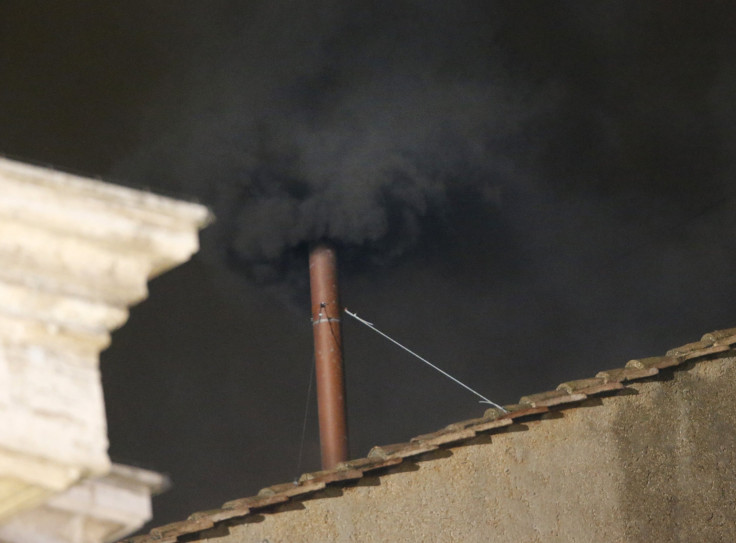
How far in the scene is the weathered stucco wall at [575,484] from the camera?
6.62 m

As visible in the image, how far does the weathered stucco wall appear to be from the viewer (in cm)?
662

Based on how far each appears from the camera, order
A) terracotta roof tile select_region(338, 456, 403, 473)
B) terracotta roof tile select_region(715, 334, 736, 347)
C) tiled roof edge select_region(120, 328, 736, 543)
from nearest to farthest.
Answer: tiled roof edge select_region(120, 328, 736, 543) < terracotta roof tile select_region(338, 456, 403, 473) < terracotta roof tile select_region(715, 334, 736, 347)

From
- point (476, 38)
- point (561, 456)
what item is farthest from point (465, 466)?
point (476, 38)

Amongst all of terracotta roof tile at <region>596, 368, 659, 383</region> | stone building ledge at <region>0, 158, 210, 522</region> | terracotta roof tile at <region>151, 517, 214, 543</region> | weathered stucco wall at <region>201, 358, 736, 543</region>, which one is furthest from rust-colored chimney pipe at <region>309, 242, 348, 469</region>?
stone building ledge at <region>0, 158, 210, 522</region>

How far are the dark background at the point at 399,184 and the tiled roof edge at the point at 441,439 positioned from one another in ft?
14.7

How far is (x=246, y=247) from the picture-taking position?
11406mm

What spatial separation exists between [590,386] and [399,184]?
18.1 ft

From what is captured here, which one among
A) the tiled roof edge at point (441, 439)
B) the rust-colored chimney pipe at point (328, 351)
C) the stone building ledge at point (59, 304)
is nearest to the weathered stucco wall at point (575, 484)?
the tiled roof edge at point (441, 439)

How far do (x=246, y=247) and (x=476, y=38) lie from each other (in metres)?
6.13

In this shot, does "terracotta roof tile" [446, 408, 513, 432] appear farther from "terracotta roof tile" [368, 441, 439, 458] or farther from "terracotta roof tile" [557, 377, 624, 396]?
"terracotta roof tile" [557, 377, 624, 396]

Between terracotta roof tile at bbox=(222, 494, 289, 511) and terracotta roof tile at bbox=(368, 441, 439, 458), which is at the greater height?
terracotta roof tile at bbox=(368, 441, 439, 458)

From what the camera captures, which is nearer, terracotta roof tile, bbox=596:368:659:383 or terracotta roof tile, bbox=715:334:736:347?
terracotta roof tile, bbox=596:368:659:383

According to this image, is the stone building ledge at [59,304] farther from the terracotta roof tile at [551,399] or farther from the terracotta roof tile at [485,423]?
the terracotta roof tile at [551,399]

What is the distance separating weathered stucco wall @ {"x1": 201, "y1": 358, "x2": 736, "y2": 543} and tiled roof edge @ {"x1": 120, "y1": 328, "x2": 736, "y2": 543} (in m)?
0.09
